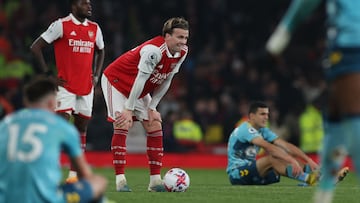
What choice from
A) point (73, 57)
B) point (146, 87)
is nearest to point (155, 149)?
point (146, 87)

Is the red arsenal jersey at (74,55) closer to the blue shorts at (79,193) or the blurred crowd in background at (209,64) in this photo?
the blue shorts at (79,193)

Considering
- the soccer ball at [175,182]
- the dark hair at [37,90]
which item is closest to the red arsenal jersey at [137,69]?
the soccer ball at [175,182]

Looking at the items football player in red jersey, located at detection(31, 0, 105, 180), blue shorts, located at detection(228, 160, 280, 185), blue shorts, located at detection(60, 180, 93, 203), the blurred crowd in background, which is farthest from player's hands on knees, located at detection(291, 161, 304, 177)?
the blurred crowd in background

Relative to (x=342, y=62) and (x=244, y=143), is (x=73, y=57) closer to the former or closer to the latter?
(x=244, y=143)

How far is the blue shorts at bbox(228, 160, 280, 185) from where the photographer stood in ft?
42.8

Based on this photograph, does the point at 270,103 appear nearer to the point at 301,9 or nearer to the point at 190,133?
the point at 190,133

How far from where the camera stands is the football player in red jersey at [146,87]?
36.1 ft

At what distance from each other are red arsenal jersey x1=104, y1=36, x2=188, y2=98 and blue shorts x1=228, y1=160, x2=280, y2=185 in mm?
2145

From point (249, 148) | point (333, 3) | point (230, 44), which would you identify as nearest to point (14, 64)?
point (230, 44)

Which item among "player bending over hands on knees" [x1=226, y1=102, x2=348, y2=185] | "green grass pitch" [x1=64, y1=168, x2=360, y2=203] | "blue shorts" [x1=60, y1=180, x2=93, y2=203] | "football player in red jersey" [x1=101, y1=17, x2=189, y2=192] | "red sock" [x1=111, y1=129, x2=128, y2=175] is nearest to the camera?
"blue shorts" [x1=60, y1=180, x2=93, y2=203]

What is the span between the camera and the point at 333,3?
6875mm

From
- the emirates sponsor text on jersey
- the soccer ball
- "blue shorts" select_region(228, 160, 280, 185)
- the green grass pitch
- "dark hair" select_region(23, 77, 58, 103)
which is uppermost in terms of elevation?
the emirates sponsor text on jersey

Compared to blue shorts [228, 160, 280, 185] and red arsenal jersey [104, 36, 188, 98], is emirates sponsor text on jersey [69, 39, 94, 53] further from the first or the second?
blue shorts [228, 160, 280, 185]

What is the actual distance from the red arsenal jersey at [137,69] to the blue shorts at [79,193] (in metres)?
4.74
